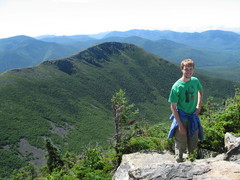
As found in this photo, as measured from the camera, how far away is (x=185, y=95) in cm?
781

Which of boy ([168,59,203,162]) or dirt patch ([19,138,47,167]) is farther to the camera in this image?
dirt patch ([19,138,47,167])

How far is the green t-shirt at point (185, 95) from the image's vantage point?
767 centimetres

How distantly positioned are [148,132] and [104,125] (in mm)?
176727

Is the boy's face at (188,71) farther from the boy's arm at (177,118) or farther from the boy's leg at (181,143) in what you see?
the boy's leg at (181,143)

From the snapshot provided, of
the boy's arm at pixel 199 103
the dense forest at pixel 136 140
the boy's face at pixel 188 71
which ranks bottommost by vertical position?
the dense forest at pixel 136 140

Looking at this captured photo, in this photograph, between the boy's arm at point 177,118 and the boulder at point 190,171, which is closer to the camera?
the boulder at point 190,171

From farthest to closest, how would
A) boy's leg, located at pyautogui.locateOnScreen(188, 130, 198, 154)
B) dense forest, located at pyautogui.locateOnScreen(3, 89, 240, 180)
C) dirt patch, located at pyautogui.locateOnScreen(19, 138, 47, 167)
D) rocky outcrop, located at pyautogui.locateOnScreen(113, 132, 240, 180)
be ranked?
dirt patch, located at pyautogui.locateOnScreen(19, 138, 47, 167) < dense forest, located at pyautogui.locateOnScreen(3, 89, 240, 180) < boy's leg, located at pyautogui.locateOnScreen(188, 130, 198, 154) < rocky outcrop, located at pyautogui.locateOnScreen(113, 132, 240, 180)

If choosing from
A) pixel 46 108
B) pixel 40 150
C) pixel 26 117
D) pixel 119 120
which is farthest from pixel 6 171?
pixel 119 120

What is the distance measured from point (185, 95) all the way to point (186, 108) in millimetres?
571

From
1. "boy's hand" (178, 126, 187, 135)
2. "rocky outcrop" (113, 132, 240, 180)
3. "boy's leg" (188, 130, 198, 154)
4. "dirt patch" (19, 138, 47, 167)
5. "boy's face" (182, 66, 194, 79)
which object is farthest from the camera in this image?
"dirt patch" (19, 138, 47, 167)

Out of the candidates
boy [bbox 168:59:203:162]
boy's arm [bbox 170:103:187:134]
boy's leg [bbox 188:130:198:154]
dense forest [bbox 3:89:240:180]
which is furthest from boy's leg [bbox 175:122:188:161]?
dense forest [bbox 3:89:240:180]

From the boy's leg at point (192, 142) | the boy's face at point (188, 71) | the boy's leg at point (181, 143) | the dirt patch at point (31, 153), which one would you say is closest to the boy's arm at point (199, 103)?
the boy's leg at point (181, 143)

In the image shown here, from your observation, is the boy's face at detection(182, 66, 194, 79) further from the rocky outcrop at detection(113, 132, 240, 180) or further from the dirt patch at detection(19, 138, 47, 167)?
the dirt patch at detection(19, 138, 47, 167)

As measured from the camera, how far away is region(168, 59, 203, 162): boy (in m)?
7.67
